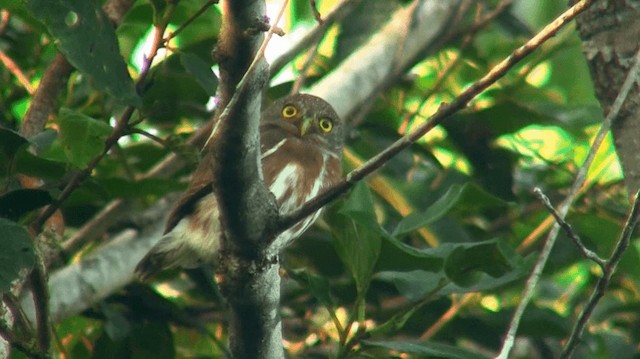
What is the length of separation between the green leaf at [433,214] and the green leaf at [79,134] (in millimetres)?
932

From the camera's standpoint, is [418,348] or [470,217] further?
[470,217]

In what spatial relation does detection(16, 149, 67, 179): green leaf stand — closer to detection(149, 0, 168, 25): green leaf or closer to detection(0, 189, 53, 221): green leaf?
detection(0, 189, 53, 221): green leaf

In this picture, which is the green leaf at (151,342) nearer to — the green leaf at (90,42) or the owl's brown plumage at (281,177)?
the owl's brown plumage at (281,177)

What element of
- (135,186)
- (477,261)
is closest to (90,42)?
(135,186)

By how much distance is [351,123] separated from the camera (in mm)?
4492

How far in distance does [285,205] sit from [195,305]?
560mm

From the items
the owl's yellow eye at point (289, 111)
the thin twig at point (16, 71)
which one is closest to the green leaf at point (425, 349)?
the thin twig at point (16, 71)

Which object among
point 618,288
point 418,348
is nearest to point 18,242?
point 418,348

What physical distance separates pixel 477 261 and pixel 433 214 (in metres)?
0.22

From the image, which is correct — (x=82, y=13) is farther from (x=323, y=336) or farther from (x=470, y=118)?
Result: (x=470, y=118)

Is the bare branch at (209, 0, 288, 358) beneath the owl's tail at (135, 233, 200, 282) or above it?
beneath

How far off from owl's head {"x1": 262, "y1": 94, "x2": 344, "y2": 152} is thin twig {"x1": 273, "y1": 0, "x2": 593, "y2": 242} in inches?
86.5

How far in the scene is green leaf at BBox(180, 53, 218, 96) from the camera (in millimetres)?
3021

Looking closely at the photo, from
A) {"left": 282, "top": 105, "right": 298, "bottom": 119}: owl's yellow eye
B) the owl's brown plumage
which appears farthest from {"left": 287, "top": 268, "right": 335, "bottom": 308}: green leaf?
{"left": 282, "top": 105, "right": 298, "bottom": 119}: owl's yellow eye
